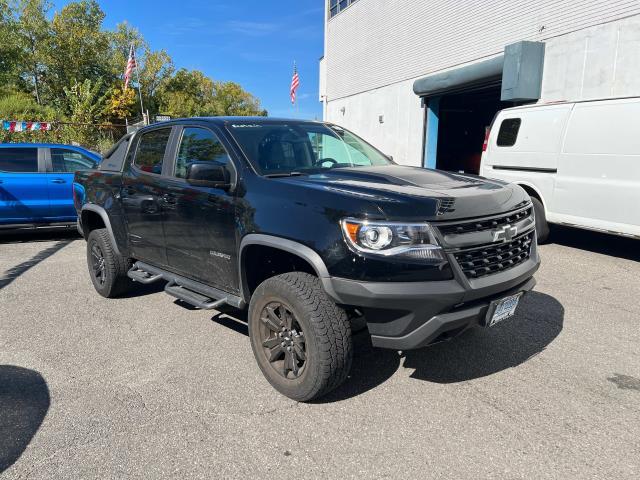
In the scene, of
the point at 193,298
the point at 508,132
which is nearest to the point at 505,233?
the point at 193,298

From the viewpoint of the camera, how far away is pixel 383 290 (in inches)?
100

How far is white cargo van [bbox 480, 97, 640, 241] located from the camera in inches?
240

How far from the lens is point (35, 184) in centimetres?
812

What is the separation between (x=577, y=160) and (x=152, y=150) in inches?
222

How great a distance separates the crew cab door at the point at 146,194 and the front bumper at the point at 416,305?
2025 mm

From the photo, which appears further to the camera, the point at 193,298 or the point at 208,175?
the point at 193,298

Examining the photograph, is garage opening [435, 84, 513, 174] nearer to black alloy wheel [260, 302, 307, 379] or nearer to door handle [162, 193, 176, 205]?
door handle [162, 193, 176, 205]

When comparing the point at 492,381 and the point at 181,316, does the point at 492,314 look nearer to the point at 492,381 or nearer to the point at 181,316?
the point at 492,381

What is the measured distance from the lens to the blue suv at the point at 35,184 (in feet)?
26.3

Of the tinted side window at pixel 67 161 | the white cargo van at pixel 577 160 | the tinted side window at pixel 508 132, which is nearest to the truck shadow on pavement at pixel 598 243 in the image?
the white cargo van at pixel 577 160

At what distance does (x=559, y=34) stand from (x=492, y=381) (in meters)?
9.94

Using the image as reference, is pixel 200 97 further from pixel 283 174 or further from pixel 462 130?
pixel 283 174

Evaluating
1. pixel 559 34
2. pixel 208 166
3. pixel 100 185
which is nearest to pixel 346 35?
pixel 559 34

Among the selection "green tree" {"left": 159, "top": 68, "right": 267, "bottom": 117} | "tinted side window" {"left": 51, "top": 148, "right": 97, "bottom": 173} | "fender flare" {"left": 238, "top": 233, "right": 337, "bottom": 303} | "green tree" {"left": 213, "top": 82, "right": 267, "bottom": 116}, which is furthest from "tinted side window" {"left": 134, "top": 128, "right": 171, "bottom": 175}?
"green tree" {"left": 213, "top": 82, "right": 267, "bottom": 116}
